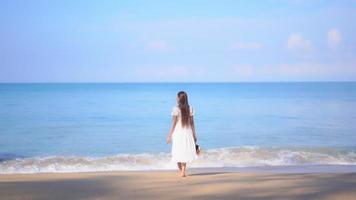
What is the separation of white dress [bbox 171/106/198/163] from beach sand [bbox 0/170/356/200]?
0.44 metres

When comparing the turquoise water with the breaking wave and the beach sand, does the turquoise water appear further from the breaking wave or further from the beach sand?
the beach sand

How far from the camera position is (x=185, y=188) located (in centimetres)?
770

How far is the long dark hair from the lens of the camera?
868cm

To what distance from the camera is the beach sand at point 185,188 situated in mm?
7039

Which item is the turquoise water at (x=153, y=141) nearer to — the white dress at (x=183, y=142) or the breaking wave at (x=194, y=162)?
the breaking wave at (x=194, y=162)

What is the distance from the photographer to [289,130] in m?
22.9

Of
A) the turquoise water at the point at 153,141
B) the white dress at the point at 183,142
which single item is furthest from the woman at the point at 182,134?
the turquoise water at the point at 153,141

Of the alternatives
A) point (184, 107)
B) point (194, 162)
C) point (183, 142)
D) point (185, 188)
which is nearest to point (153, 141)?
point (194, 162)

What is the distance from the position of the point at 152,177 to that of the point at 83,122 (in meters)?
18.5

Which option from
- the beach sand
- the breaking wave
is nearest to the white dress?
the beach sand

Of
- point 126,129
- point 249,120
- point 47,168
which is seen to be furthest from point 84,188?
point 249,120

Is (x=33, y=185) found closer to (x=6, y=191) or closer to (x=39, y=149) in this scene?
(x=6, y=191)

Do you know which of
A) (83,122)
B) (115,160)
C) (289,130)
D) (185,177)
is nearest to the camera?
(185,177)

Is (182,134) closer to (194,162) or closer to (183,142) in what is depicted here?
(183,142)
